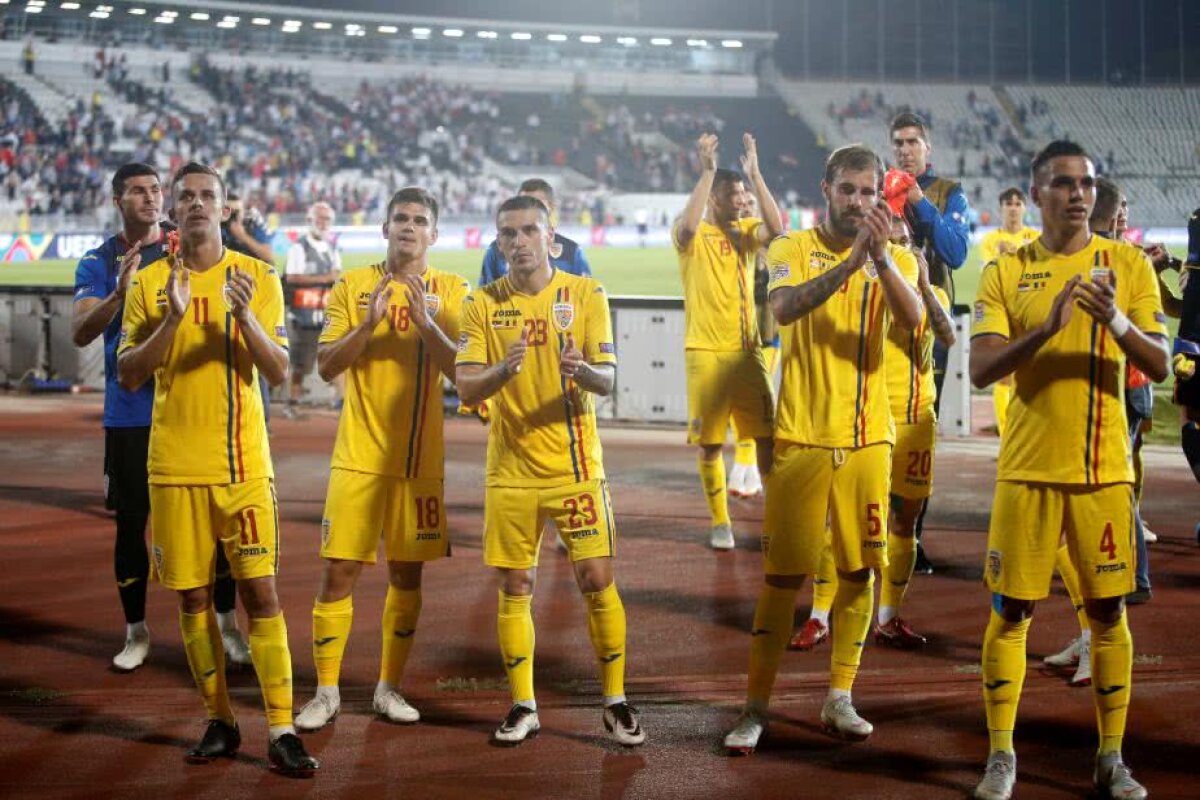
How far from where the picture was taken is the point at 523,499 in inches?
233

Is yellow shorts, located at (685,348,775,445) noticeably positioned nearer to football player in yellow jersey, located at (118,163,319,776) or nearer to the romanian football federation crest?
the romanian football federation crest

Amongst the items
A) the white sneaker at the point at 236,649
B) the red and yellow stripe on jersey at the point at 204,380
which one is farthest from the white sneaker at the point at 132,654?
the red and yellow stripe on jersey at the point at 204,380

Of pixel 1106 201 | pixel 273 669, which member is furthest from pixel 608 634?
pixel 1106 201

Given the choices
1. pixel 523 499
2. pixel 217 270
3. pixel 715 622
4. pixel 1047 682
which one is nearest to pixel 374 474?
pixel 523 499

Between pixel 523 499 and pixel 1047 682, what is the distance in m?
2.66

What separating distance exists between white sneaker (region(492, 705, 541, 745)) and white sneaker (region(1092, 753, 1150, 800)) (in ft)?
7.06

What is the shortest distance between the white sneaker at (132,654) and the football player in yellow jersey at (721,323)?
3.84m

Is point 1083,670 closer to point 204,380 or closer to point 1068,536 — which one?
point 1068,536

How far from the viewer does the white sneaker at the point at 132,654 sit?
7004mm

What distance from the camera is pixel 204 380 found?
564 cm

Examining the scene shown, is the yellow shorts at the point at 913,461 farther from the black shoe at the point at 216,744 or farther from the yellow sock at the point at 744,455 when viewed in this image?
the yellow sock at the point at 744,455

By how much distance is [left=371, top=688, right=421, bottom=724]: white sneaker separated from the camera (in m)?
6.14

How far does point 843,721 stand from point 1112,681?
1.13m

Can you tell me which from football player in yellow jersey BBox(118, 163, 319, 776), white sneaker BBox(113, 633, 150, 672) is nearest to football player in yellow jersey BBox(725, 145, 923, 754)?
football player in yellow jersey BBox(118, 163, 319, 776)
